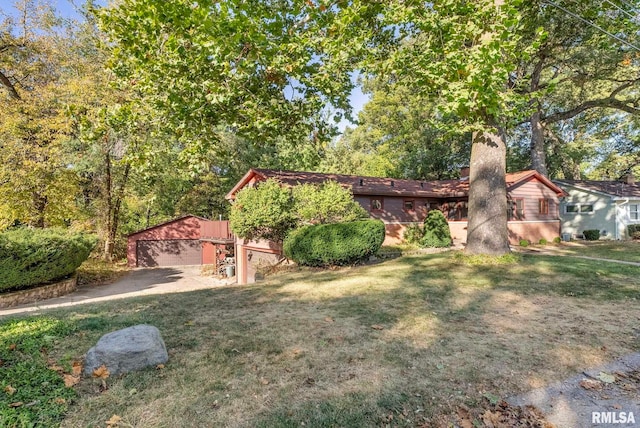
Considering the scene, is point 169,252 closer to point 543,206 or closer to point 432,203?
point 432,203

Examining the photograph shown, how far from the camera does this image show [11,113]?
54.7 feet

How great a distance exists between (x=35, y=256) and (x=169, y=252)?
44.5 feet

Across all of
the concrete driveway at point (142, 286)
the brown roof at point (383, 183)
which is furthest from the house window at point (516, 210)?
the concrete driveway at point (142, 286)

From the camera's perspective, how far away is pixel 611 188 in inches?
877

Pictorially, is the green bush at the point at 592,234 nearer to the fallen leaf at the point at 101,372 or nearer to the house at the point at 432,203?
the house at the point at 432,203

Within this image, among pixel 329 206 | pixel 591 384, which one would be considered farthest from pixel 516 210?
pixel 591 384

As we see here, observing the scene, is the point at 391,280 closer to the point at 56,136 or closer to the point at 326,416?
the point at 326,416

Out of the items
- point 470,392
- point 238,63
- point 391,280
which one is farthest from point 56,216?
point 470,392

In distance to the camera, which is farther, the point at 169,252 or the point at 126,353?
the point at 169,252

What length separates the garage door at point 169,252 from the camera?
27.1 meters

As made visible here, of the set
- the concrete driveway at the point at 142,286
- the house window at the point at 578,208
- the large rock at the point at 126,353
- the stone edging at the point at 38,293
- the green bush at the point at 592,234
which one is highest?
the house window at the point at 578,208

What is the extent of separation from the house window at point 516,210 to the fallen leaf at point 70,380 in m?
21.1

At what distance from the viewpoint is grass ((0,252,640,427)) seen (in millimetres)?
2859

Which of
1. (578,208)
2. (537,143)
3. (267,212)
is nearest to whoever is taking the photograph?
(267,212)
